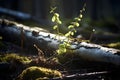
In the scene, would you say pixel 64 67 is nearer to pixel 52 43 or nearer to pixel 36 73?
Answer: pixel 36 73

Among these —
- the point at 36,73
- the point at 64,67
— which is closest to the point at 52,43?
the point at 64,67

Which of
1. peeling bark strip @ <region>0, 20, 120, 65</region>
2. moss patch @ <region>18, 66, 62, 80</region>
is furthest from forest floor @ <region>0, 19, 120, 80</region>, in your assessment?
peeling bark strip @ <region>0, 20, 120, 65</region>

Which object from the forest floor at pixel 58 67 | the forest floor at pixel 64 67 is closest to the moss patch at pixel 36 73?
the forest floor at pixel 58 67

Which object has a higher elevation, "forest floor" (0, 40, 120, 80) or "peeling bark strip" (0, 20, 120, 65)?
"peeling bark strip" (0, 20, 120, 65)

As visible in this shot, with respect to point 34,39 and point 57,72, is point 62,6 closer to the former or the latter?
point 34,39

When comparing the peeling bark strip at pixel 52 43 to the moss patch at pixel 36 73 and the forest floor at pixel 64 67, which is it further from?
the moss patch at pixel 36 73

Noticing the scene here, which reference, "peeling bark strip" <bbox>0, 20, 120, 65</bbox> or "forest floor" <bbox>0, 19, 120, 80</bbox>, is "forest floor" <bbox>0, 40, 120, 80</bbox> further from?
"peeling bark strip" <bbox>0, 20, 120, 65</bbox>
